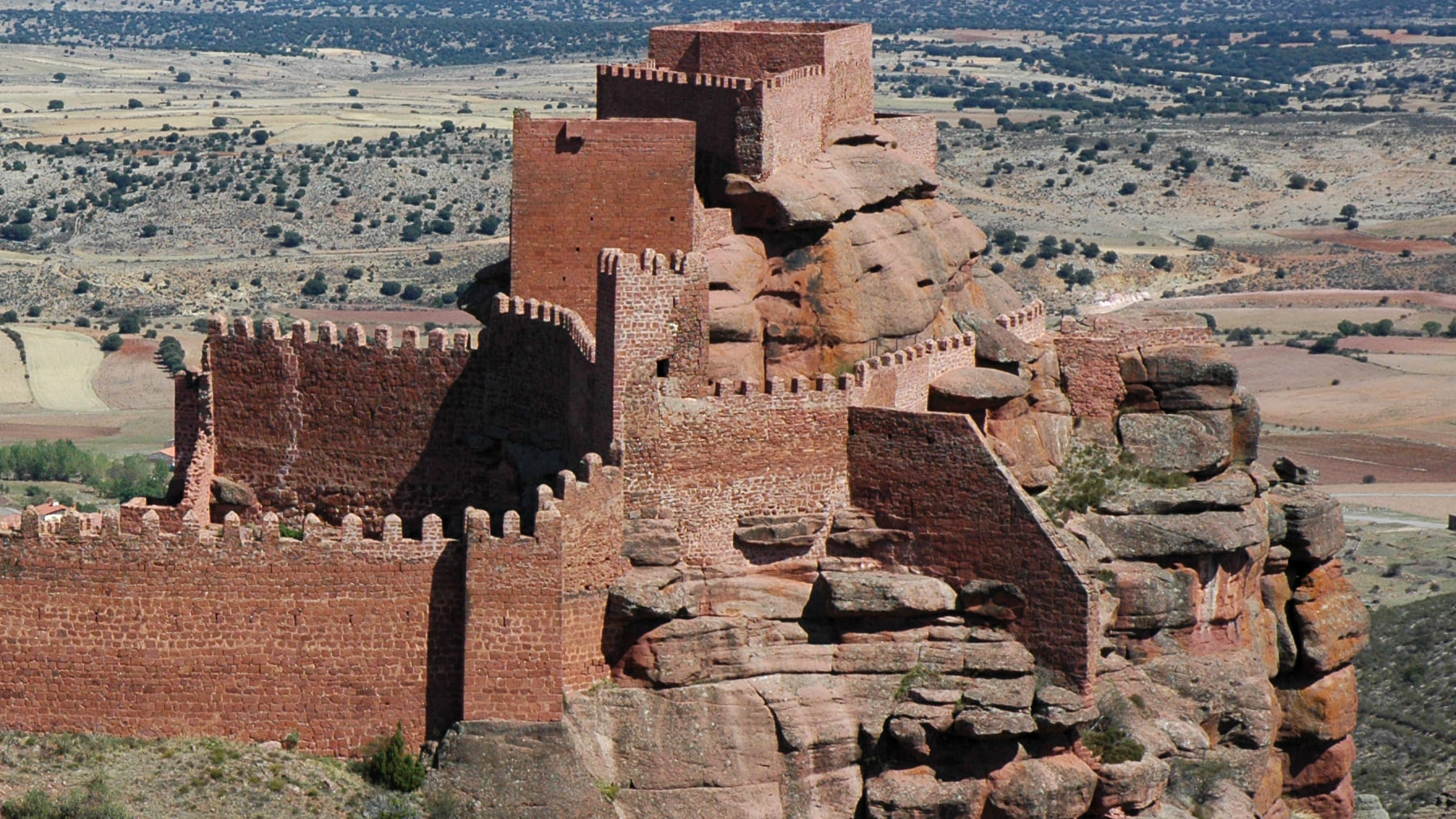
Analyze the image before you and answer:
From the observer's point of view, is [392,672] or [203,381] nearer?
[392,672]

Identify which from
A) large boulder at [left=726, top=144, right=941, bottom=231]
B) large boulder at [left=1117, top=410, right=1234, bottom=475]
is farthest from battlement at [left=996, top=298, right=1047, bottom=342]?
large boulder at [left=726, top=144, right=941, bottom=231]

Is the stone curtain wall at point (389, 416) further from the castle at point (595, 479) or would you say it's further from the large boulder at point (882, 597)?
the large boulder at point (882, 597)

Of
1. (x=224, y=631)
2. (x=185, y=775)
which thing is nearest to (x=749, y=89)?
(x=224, y=631)

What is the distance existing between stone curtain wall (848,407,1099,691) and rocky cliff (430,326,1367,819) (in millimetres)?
→ 281

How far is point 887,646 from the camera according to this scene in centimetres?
4697

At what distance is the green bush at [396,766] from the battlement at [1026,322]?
14570 millimetres

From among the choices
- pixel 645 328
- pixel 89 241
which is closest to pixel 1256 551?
pixel 645 328

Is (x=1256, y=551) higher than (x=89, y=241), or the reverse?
(x=89, y=241)

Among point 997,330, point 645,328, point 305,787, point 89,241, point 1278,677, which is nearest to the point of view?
point 305,787

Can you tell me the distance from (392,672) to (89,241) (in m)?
103

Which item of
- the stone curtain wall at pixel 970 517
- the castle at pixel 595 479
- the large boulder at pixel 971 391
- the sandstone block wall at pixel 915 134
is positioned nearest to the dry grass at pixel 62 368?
the castle at pixel 595 479

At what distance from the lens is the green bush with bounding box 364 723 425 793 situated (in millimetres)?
44000

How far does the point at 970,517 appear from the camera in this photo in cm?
4738

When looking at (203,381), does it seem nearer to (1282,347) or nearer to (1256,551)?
(1256,551)
